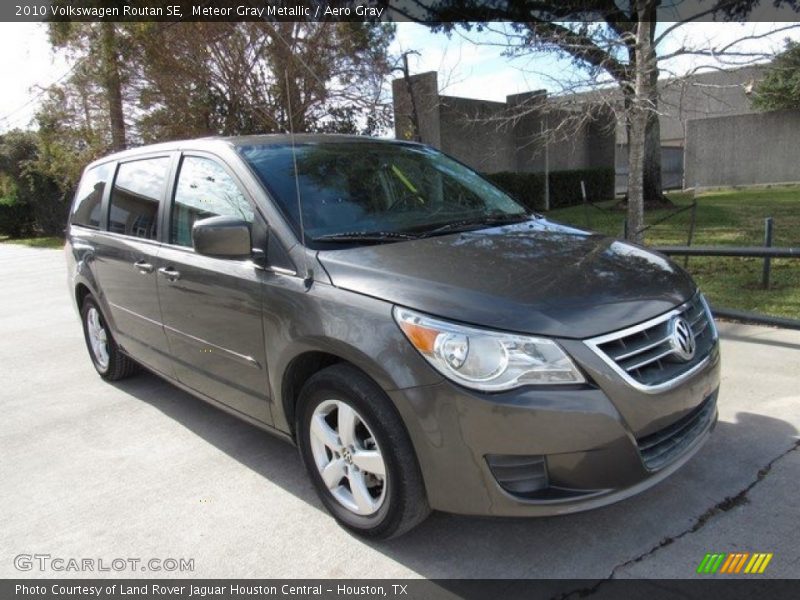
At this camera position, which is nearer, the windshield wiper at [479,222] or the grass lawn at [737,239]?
the windshield wiper at [479,222]

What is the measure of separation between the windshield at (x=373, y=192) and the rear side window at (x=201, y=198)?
188mm

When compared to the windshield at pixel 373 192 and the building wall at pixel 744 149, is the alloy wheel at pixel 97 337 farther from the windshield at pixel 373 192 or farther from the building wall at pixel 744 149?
the building wall at pixel 744 149

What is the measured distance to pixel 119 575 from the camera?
279 centimetres

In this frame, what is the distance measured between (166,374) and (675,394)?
3.12 m

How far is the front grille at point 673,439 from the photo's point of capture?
2537mm

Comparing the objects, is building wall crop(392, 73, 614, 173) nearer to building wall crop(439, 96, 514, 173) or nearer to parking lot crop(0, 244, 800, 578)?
building wall crop(439, 96, 514, 173)

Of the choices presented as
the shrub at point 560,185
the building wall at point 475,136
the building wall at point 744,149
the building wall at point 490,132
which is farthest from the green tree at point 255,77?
the building wall at point 744,149

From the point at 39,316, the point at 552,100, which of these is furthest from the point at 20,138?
the point at 552,100

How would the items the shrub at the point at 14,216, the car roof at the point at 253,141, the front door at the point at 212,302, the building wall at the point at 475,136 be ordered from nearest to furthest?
1. the front door at the point at 212,302
2. the car roof at the point at 253,141
3. the building wall at the point at 475,136
4. the shrub at the point at 14,216

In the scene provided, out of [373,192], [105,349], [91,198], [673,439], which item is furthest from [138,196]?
[673,439]

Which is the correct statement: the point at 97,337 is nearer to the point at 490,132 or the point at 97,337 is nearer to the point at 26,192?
the point at 490,132

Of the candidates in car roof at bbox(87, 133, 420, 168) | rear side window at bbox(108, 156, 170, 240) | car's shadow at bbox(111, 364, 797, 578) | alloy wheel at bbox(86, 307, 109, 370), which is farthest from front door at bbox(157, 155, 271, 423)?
alloy wheel at bbox(86, 307, 109, 370)

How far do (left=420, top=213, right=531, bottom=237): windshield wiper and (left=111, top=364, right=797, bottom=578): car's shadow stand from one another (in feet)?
4.72

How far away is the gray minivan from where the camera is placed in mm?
2377
